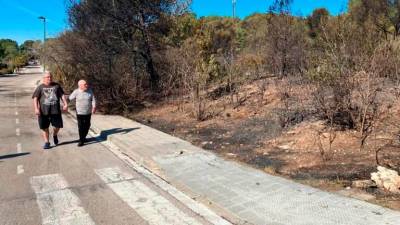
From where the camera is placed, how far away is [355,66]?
32.4ft

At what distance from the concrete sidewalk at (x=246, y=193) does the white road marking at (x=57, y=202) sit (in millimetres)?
1664

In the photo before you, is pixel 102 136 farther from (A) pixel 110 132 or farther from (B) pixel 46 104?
(B) pixel 46 104

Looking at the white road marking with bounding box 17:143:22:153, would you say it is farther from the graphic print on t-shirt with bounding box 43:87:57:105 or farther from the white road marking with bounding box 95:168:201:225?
the white road marking with bounding box 95:168:201:225

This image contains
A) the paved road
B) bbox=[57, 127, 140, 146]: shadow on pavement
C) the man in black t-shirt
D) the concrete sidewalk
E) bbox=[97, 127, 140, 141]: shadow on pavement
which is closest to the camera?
the concrete sidewalk

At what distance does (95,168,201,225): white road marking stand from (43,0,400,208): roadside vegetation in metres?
2.25

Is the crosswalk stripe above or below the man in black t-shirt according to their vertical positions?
below

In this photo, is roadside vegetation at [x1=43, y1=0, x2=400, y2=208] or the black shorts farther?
the black shorts

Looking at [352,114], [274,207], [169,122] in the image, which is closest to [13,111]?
[169,122]

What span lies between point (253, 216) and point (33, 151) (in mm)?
7081

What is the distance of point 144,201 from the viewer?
7.18m

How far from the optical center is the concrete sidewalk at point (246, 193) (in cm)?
594

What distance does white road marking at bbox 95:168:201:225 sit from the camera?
6.32 meters

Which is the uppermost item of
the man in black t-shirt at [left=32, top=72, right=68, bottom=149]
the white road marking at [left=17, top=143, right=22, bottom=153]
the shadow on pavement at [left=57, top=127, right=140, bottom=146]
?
the man in black t-shirt at [left=32, top=72, right=68, bottom=149]

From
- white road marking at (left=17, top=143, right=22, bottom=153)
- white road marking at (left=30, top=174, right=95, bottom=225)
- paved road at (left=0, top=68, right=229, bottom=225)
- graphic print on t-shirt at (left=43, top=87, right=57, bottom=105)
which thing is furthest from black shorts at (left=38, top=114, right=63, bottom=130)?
white road marking at (left=30, top=174, right=95, bottom=225)
